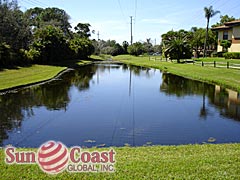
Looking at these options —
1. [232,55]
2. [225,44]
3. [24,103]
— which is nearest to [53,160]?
[24,103]

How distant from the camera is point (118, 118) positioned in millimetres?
12242

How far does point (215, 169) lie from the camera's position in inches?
212

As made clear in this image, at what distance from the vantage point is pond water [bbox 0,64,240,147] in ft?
31.2

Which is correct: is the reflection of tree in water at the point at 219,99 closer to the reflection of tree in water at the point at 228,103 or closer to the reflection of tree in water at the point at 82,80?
the reflection of tree in water at the point at 228,103

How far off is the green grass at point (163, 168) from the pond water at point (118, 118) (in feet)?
8.94

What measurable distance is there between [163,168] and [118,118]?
22.7 feet

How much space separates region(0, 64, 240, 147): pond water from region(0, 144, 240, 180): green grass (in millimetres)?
2725

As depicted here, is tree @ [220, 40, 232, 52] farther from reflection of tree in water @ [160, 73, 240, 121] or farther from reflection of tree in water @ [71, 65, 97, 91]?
reflection of tree in water @ [160, 73, 240, 121]

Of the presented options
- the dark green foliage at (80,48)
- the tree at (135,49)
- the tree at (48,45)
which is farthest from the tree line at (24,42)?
the tree at (135,49)

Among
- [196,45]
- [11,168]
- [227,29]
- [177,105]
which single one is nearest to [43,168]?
[11,168]

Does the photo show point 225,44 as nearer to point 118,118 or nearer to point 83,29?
point 118,118

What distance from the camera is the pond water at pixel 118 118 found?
950cm

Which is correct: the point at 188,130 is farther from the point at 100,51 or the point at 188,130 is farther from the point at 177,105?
the point at 100,51

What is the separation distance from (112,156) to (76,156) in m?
0.85
